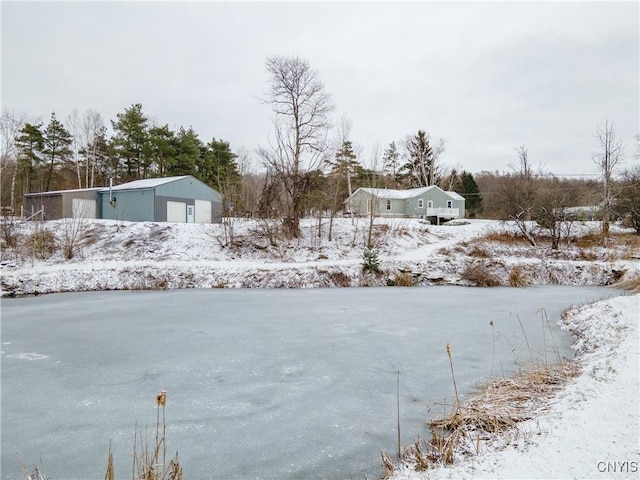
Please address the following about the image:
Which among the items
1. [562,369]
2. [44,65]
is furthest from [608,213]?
[44,65]

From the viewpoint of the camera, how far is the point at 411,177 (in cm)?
4578

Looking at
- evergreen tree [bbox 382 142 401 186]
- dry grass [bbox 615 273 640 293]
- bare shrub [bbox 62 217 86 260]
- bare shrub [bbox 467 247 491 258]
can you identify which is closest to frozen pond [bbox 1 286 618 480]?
dry grass [bbox 615 273 640 293]

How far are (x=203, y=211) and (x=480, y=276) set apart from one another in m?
18.7

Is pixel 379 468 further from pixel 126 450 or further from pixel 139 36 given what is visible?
pixel 139 36

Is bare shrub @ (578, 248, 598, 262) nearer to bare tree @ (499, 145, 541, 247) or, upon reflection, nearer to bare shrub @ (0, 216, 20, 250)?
bare tree @ (499, 145, 541, 247)

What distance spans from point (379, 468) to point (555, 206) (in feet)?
69.3

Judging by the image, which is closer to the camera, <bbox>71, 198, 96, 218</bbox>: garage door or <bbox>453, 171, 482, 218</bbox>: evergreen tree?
<bbox>71, 198, 96, 218</bbox>: garage door

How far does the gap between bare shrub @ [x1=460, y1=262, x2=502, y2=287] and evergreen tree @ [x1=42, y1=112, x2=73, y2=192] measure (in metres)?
33.4

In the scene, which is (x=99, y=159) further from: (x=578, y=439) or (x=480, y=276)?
(x=578, y=439)

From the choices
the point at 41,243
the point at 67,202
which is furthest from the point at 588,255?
the point at 67,202

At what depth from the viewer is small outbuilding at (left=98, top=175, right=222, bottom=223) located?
74.5 feet

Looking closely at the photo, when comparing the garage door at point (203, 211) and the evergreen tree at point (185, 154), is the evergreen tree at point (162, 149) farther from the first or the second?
the garage door at point (203, 211)

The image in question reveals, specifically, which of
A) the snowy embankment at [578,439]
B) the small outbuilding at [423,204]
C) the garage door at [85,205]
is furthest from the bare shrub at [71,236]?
the small outbuilding at [423,204]

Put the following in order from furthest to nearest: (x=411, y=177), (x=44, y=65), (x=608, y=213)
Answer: (x=411, y=177) < (x=608, y=213) < (x=44, y=65)
